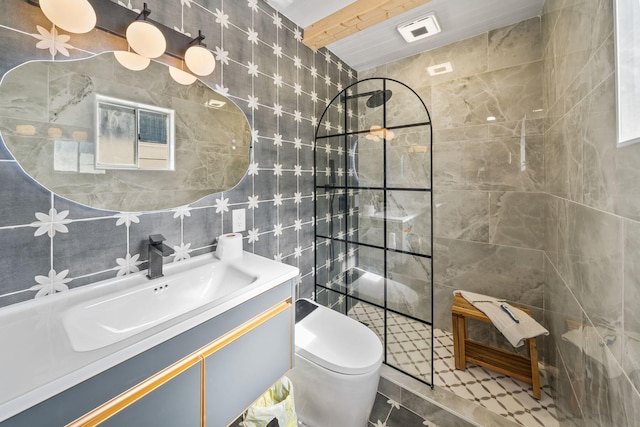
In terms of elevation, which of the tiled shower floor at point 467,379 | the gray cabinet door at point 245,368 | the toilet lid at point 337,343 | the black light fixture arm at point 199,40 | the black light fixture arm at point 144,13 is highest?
the black light fixture arm at point 199,40

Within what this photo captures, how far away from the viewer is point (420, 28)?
5.84 ft

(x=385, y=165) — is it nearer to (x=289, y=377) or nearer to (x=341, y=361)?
(x=341, y=361)

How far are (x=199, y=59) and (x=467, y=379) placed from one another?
2553 mm

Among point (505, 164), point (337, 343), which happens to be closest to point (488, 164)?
point (505, 164)

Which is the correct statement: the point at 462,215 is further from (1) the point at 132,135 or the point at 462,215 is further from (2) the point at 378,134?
(1) the point at 132,135

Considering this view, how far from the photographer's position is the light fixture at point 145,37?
0.96 m

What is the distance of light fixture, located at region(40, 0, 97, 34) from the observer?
79 centimetres

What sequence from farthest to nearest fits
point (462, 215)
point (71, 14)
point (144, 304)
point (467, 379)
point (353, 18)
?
point (462, 215)
point (467, 379)
point (353, 18)
point (144, 304)
point (71, 14)

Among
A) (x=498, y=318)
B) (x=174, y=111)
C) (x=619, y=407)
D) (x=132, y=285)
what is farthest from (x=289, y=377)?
(x=174, y=111)

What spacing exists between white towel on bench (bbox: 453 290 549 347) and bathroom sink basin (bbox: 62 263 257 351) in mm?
1648

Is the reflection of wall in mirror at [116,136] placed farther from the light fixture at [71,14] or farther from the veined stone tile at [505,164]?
the veined stone tile at [505,164]

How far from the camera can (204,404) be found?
75 cm

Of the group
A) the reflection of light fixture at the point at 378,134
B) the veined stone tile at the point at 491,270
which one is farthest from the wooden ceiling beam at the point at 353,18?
the veined stone tile at the point at 491,270

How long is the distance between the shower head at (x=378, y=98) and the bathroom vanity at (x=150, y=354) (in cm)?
128
